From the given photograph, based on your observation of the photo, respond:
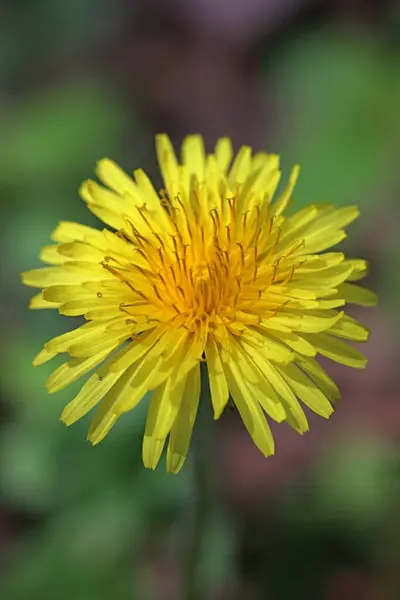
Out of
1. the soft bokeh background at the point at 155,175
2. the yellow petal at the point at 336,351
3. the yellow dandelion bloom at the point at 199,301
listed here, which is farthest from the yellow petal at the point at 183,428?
the soft bokeh background at the point at 155,175

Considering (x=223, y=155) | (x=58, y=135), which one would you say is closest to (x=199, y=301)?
(x=223, y=155)

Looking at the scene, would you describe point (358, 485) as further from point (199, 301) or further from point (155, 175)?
point (155, 175)

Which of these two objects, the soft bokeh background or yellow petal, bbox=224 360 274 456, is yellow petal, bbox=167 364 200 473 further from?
the soft bokeh background

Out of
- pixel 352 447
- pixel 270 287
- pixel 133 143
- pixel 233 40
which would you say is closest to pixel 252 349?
pixel 270 287

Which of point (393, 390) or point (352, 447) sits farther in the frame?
point (393, 390)

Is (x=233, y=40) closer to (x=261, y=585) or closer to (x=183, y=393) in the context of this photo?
(x=261, y=585)

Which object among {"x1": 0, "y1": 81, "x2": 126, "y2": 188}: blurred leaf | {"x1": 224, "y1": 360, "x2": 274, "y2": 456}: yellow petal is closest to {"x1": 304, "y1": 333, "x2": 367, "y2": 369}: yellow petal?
{"x1": 224, "y1": 360, "x2": 274, "y2": 456}: yellow petal
